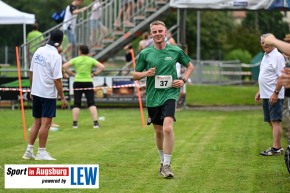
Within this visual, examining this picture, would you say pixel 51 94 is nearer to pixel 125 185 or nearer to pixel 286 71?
pixel 125 185

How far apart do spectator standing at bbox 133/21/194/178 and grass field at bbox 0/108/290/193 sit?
2.37 feet

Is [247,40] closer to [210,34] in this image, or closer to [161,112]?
[210,34]

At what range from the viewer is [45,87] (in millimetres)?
15477

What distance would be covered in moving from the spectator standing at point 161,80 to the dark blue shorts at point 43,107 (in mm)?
2478

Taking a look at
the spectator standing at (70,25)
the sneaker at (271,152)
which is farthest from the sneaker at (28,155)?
the spectator standing at (70,25)

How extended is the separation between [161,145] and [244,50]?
4803cm

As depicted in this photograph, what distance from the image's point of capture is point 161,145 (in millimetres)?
13633

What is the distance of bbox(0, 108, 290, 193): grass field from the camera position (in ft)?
40.9

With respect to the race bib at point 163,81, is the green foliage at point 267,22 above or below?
below

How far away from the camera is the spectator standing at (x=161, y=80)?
43.3ft

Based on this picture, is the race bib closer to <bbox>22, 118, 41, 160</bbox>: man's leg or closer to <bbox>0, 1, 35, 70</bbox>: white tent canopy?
<bbox>22, 118, 41, 160</bbox>: man's leg

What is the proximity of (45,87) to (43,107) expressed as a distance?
326 mm

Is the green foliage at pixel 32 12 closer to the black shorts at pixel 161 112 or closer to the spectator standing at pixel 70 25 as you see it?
the spectator standing at pixel 70 25

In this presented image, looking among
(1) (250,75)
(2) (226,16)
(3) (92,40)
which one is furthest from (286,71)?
(2) (226,16)
